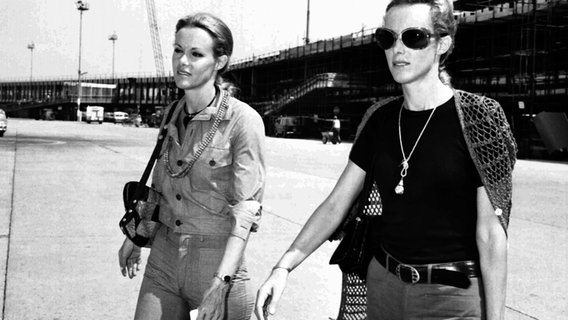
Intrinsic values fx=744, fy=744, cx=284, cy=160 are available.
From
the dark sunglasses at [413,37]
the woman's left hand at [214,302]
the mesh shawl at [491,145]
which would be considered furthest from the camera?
the woman's left hand at [214,302]

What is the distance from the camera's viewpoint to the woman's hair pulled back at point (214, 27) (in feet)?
10.2

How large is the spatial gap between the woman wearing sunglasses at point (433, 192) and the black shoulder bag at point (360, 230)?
0.04m

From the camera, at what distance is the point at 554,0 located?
36.2 m

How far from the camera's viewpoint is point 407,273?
2393mm

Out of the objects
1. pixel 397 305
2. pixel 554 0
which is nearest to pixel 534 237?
pixel 397 305

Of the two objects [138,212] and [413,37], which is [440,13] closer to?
[413,37]

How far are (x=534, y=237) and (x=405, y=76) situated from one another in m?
7.70

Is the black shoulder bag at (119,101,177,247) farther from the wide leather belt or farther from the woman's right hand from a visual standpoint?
the wide leather belt

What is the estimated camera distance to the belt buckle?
2.37 m

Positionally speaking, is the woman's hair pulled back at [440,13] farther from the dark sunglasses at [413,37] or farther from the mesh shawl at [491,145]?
the mesh shawl at [491,145]

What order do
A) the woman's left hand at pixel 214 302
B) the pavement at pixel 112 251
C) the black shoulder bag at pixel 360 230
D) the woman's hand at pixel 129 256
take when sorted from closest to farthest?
the black shoulder bag at pixel 360 230
the woman's left hand at pixel 214 302
the woman's hand at pixel 129 256
the pavement at pixel 112 251

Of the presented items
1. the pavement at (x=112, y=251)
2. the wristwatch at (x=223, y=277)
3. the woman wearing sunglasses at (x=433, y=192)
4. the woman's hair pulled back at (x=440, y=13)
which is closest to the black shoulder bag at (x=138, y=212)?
the wristwatch at (x=223, y=277)

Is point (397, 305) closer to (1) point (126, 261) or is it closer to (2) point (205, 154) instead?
(2) point (205, 154)

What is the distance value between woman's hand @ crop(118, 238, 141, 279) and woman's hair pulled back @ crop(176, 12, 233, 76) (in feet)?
3.29
